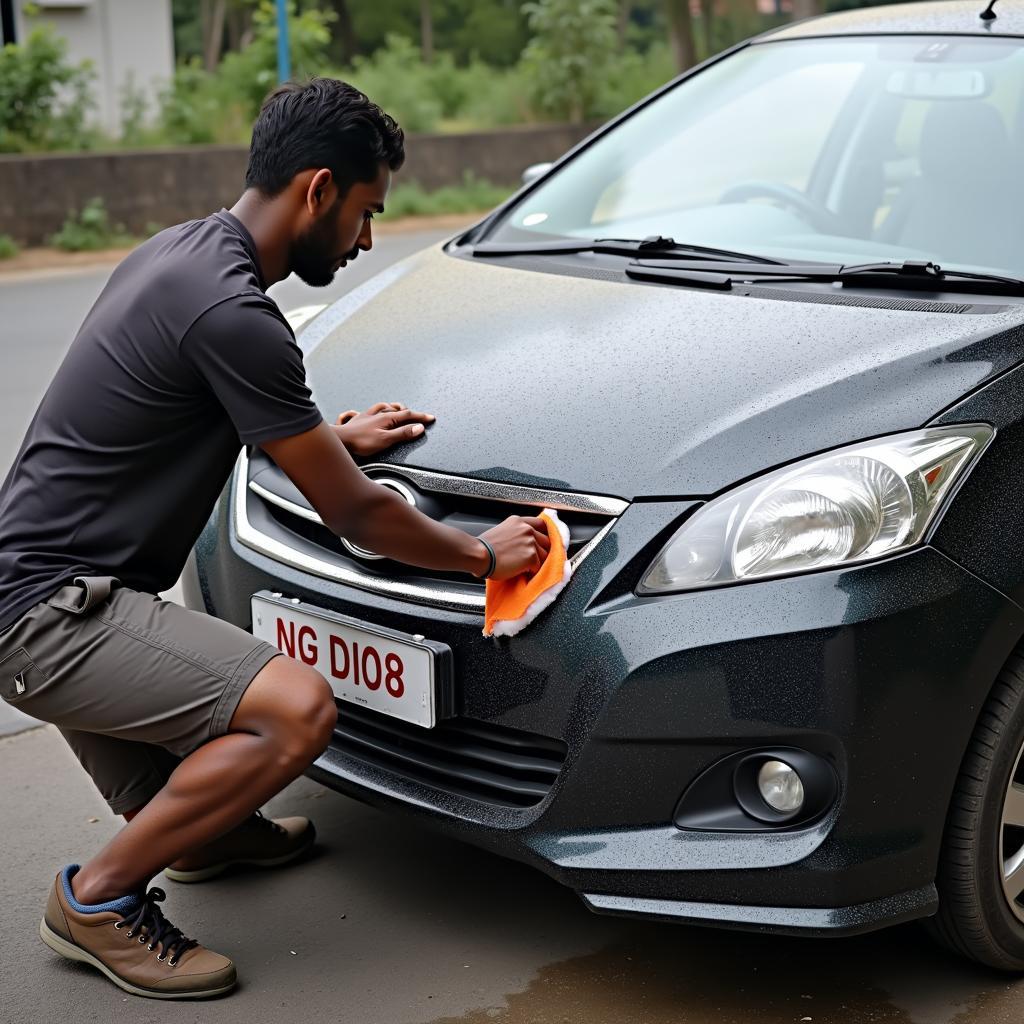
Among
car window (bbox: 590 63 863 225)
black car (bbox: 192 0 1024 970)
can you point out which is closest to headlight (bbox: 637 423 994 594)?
black car (bbox: 192 0 1024 970)

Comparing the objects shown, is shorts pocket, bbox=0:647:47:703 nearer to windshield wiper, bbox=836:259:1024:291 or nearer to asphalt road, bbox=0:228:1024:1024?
asphalt road, bbox=0:228:1024:1024

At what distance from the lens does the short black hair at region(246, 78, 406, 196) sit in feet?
8.71

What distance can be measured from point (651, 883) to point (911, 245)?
162 centimetres

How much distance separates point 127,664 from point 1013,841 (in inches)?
60.6

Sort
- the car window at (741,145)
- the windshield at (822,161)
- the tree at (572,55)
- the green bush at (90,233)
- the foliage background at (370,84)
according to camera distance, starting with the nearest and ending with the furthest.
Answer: the windshield at (822,161) → the car window at (741,145) → the green bush at (90,233) → the foliage background at (370,84) → the tree at (572,55)

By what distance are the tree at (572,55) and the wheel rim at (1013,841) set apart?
17601 mm

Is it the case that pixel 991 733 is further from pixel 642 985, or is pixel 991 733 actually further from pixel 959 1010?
pixel 642 985

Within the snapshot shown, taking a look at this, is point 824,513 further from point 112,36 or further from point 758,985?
point 112,36

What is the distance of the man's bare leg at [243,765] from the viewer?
8.68 ft

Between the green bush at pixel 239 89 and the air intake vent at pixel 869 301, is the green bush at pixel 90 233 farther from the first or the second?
the air intake vent at pixel 869 301

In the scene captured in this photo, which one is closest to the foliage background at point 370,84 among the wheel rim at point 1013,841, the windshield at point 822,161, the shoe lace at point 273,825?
the windshield at point 822,161

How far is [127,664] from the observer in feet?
8.71

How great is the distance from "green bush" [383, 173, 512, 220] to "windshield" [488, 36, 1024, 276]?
11.6 m

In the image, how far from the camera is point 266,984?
9.05ft
